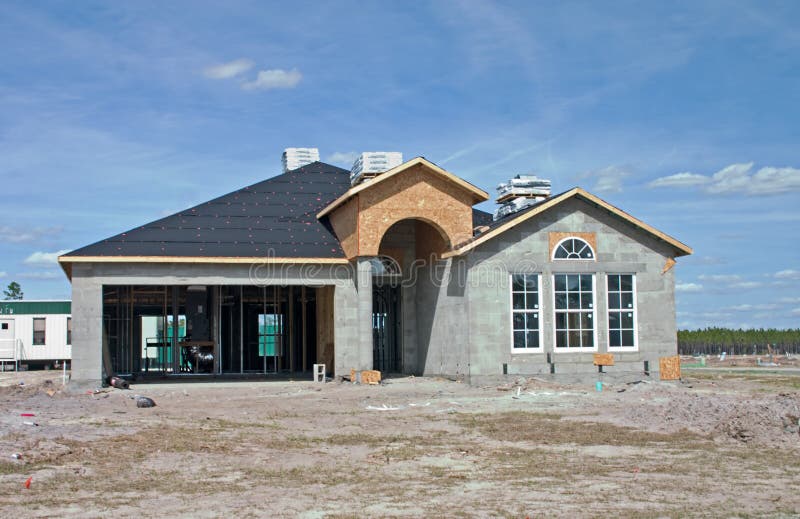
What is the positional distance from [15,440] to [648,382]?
713 inches

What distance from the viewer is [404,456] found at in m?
13.6

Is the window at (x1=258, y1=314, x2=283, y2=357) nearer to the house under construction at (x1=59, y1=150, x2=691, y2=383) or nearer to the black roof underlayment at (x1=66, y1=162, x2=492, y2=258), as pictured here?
the black roof underlayment at (x1=66, y1=162, x2=492, y2=258)

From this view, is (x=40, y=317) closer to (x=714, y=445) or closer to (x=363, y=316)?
(x=363, y=316)

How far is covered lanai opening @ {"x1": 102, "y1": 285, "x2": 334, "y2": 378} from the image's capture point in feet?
108

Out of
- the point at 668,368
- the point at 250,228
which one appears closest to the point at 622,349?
the point at 668,368

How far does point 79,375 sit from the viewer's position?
82.6ft

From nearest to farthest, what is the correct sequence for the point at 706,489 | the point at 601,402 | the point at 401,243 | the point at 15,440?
the point at 706,489 < the point at 15,440 < the point at 601,402 < the point at 401,243

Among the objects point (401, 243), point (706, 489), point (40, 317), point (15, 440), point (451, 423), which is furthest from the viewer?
point (40, 317)

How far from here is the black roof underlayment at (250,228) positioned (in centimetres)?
2628

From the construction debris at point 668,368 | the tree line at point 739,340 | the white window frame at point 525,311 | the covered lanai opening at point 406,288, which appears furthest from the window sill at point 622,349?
the tree line at point 739,340

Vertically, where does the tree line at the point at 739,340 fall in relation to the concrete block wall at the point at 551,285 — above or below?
below

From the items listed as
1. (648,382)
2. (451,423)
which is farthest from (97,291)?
(648,382)

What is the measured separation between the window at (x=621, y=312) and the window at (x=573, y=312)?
705mm

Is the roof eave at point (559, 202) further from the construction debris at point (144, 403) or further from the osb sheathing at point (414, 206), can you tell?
the construction debris at point (144, 403)
